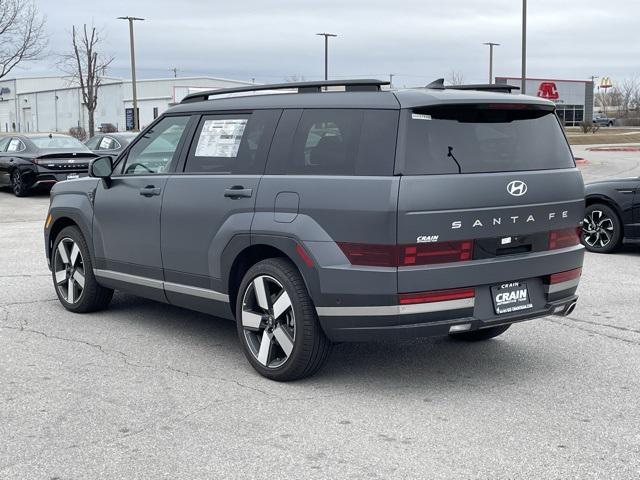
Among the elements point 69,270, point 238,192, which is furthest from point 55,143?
point 238,192

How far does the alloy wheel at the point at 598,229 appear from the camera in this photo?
11029 mm

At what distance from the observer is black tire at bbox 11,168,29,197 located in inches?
797

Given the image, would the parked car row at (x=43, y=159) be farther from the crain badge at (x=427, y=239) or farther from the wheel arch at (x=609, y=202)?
the crain badge at (x=427, y=239)

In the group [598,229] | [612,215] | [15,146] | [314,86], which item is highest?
[314,86]

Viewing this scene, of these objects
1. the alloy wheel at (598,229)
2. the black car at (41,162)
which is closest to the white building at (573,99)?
the black car at (41,162)

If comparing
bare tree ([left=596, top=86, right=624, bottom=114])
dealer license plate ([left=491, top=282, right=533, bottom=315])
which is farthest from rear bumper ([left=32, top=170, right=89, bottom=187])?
bare tree ([left=596, top=86, right=624, bottom=114])

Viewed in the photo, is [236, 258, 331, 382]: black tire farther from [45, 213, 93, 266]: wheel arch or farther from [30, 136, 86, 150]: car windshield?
[30, 136, 86, 150]: car windshield

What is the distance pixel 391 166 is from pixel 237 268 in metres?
1.45

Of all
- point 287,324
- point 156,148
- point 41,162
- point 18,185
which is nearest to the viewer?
point 287,324

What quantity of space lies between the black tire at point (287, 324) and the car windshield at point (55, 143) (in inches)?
633

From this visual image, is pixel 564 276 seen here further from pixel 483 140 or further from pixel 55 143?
pixel 55 143

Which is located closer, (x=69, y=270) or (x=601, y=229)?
(x=69, y=270)

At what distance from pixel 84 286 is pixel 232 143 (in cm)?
230

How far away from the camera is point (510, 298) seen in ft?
17.3
